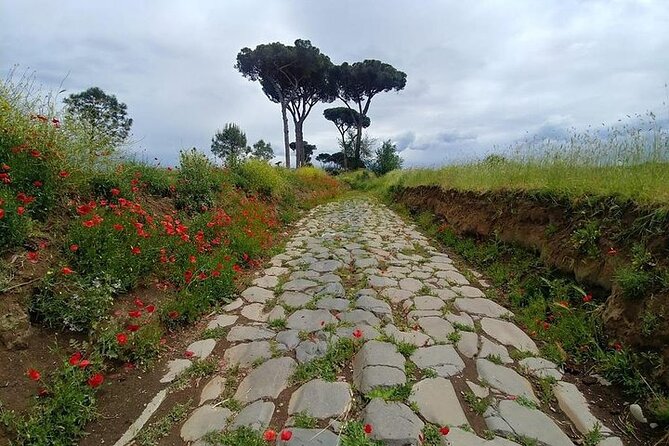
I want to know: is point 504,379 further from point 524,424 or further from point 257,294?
point 257,294

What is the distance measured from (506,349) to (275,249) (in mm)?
3331

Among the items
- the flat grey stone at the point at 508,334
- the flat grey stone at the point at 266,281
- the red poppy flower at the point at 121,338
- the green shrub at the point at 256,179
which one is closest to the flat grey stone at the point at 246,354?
the red poppy flower at the point at 121,338

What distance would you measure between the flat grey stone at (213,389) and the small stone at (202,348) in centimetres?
29

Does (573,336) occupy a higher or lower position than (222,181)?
lower

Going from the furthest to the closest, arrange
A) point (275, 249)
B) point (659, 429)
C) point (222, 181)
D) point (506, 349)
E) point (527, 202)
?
1. point (222, 181)
2. point (275, 249)
3. point (527, 202)
4. point (506, 349)
5. point (659, 429)

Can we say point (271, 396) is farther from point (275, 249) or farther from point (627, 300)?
point (275, 249)

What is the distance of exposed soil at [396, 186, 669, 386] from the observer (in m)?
1.99

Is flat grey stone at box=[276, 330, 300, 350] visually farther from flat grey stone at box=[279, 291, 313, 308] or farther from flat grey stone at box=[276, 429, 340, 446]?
flat grey stone at box=[276, 429, 340, 446]

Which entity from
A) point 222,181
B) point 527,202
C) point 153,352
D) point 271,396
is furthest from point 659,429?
point 222,181

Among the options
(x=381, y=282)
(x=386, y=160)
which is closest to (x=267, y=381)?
(x=381, y=282)

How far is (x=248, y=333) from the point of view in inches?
102

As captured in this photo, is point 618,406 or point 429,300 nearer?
point 618,406

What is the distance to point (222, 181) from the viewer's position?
565cm

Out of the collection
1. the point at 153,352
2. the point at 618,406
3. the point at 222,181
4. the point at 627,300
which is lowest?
the point at 618,406
